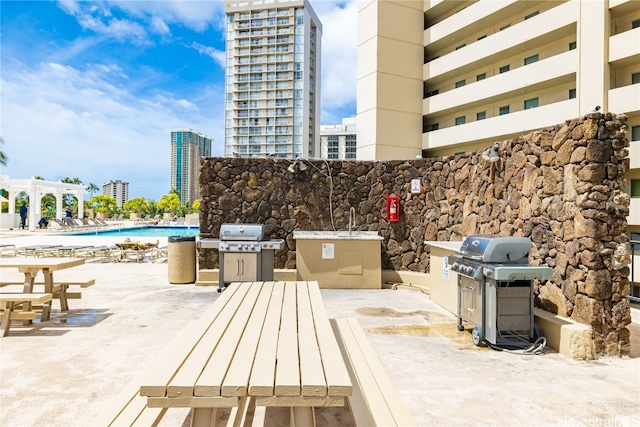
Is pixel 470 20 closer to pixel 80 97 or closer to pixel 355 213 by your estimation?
pixel 355 213

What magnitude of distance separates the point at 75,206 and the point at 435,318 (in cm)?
5206

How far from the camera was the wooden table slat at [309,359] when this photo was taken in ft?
5.53

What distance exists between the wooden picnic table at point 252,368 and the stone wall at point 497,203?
3.35m

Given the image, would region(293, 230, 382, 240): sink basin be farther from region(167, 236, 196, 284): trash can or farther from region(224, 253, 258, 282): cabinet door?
region(167, 236, 196, 284): trash can

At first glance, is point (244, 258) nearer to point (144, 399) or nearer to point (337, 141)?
point (144, 399)

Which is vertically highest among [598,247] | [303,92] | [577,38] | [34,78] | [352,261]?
[303,92]

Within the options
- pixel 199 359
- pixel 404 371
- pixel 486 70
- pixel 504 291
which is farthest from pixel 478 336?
pixel 486 70

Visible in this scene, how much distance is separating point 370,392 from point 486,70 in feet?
89.9

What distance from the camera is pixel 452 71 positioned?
1035 inches

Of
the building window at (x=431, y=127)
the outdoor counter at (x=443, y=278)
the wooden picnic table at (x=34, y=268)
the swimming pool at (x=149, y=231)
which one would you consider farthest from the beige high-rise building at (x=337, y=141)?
the wooden picnic table at (x=34, y=268)

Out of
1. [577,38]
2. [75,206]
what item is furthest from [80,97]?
[577,38]

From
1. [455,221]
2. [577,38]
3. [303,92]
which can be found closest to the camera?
[455,221]

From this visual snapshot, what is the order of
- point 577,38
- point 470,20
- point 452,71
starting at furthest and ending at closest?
point 452,71 < point 470,20 < point 577,38

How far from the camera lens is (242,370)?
1835 millimetres
